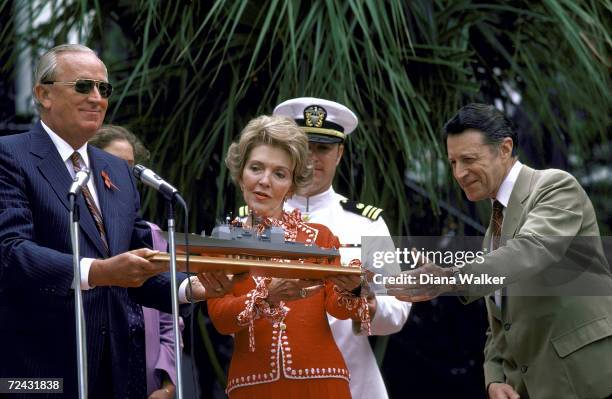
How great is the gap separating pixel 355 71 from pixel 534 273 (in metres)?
1.93

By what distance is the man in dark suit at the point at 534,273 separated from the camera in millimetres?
3447

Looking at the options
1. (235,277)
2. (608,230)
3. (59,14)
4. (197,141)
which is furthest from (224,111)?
(235,277)

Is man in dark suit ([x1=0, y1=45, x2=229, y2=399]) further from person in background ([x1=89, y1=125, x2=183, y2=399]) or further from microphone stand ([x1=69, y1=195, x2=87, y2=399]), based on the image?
person in background ([x1=89, y1=125, x2=183, y2=399])

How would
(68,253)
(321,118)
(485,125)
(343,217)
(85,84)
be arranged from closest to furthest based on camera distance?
(68,253), (85,84), (485,125), (343,217), (321,118)

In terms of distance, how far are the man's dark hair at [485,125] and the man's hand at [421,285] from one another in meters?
0.53

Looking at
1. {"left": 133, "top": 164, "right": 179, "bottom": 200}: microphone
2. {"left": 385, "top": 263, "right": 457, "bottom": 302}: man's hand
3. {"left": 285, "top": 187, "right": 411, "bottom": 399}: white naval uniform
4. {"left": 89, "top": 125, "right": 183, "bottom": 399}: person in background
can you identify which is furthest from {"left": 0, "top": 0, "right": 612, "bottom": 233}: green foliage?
{"left": 133, "top": 164, "right": 179, "bottom": 200}: microphone

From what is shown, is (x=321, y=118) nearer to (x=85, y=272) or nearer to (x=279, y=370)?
(x=279, y=370)

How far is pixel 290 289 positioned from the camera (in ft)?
10.6

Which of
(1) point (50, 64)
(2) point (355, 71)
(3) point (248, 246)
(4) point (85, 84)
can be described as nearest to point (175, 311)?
(3) point (248, 246)

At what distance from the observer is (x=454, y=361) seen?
578 centimetres

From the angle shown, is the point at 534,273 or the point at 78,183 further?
the point at 534,273

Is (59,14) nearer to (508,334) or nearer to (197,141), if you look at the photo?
(197,141)

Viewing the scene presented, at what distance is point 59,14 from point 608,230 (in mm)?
2737

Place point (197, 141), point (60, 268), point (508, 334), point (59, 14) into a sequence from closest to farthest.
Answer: point (60, 268) → point (508, 334) → point (197, 141) → point (59, 14)
